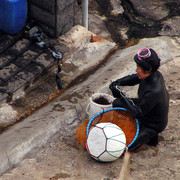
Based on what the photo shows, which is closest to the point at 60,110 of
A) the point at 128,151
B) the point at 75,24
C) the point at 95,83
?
the point at 95,83

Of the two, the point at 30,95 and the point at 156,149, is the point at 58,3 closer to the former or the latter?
the point at 30,95

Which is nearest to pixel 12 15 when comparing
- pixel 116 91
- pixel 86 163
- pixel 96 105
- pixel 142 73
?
pixel 96 105

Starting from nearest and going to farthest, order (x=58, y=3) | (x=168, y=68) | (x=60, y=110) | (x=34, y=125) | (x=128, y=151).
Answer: (x=128, y=151) → (x=34, y=125) → (x=60, y=110) → (x=58, y=3) → (x=168, y=68)

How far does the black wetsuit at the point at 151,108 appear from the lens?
4.41 metres

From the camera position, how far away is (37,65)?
6031mm

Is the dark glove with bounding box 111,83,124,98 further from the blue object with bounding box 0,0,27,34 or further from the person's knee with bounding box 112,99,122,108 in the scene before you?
the blue object with bounding box 0,0,27,34

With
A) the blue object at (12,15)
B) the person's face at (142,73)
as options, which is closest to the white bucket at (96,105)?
the person's face at (142,73)

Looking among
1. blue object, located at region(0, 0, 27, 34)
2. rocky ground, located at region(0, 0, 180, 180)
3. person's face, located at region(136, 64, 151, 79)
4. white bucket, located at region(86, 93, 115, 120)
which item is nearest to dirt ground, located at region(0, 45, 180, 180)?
rocky ground, located at region(0, 0, 180, 180)

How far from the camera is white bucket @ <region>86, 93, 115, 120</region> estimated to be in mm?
5059

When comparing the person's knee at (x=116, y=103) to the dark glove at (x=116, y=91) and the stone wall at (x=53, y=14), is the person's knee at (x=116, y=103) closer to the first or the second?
the dark glove at (x=116, y=91)

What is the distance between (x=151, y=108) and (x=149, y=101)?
4.4 inches

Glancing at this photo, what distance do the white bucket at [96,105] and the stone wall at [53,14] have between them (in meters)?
1.84

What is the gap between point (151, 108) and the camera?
446 cm

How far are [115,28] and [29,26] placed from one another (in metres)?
2.21
